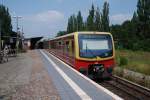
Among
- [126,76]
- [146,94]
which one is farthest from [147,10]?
[146,94]

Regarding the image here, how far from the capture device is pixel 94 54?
20875 millimetres

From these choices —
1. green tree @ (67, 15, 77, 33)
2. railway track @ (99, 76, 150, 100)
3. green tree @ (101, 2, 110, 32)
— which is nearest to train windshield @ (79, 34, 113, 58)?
railway track @ (99, 76, 150, 100)

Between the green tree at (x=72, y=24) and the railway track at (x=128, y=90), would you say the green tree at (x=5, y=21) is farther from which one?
the railway track at (x=128, y=90)

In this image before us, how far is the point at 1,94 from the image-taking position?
11.3 metres

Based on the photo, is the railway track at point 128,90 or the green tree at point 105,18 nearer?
the railway track at point 128,90

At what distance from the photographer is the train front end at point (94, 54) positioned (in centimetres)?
2066

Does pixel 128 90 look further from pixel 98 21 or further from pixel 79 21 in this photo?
pixel 79 21

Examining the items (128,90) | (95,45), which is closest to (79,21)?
(95,45)

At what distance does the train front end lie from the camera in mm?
20656

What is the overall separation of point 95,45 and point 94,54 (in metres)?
0.61

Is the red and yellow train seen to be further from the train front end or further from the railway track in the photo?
the railway track

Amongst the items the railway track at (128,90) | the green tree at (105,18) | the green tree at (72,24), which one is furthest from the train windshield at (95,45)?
the green tree at (72,24)

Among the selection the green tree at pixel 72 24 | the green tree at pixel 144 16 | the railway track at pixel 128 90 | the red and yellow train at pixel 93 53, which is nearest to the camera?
the railway track at pixel 128 90

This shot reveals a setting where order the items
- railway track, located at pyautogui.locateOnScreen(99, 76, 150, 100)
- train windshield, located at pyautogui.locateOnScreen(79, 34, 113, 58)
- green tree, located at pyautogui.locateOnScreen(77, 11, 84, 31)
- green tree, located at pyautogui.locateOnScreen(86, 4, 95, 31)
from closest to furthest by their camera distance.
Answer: railway track, located at pyautogui.locateOnScreen(99, 76, 150, 100) < train windshield, located at pyautogui.locateOnScreen(79, 34, 113, 58) < green tree, located at pyautogui.locateOnScreen(86, 4, 95, 31) < green tree, located at pyautogui.locateOnScreen(77, 11, 84, 31)
